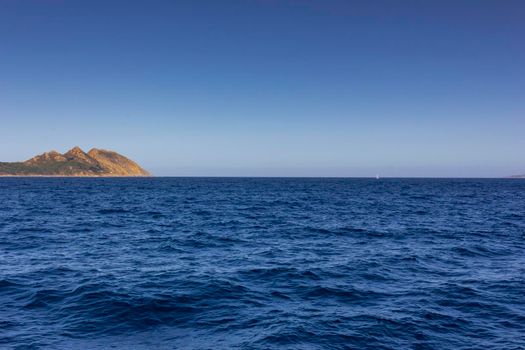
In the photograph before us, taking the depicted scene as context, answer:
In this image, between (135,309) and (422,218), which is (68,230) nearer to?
(135,309)

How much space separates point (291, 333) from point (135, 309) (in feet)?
21.1

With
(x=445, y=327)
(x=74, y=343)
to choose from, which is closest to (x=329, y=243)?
(x=445, y=327)

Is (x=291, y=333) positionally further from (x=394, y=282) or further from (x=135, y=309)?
(x=394, y=282)

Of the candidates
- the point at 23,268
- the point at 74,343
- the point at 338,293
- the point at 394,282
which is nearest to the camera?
the point at 74,343

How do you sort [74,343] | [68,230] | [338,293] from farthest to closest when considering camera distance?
[68,230] → [338,293] → [74,343]

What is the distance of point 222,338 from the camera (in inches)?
471

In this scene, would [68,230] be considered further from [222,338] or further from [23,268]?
[222,338]

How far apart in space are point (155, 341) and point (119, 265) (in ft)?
34.0

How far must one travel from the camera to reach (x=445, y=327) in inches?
512

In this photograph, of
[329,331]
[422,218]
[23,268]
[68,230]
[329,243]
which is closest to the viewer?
[329,331]

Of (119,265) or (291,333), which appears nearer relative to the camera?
(291,333)

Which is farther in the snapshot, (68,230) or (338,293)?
(68,230)

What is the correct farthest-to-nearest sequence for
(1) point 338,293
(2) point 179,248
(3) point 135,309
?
(2) point 179,248 → (1) point 338,293 → (3) point 135,309

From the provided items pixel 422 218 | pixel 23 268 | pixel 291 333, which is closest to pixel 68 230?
pixel 23 268
